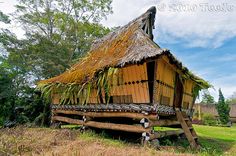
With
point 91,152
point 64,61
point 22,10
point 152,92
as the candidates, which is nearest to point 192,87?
point 152,92

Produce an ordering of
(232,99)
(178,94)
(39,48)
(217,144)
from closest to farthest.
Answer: (217,144) < (178,94) < (39,48) < (232,99)

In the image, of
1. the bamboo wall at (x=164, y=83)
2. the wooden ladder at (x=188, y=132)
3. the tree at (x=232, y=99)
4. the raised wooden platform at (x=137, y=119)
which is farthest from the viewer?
the tree at (x=232, y=99)

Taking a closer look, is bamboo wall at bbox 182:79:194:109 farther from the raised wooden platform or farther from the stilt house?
the raised wooden platform

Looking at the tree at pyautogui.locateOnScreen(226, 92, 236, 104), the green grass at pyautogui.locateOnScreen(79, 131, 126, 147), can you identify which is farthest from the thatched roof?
the tree at pyautogui.locateOnScreen(226, 92, 236, 104)

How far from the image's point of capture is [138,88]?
9.23 meters

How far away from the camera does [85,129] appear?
1162 centimetres

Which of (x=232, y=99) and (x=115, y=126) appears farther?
(x=232, y=99)

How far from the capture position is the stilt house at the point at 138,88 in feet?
28.8

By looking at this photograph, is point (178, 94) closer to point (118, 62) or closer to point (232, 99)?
point (118, 62)

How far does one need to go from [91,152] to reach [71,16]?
21606mm

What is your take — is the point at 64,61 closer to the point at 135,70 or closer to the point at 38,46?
the point at 38,46

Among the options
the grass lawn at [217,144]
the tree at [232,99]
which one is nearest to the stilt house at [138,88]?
the grass lawn at [217,144]

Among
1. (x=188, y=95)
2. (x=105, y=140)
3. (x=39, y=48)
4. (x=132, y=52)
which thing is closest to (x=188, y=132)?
(x=105, y=140)

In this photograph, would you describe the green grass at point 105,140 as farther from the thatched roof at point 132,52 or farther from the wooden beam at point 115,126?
the thatched roof at point 132,52
